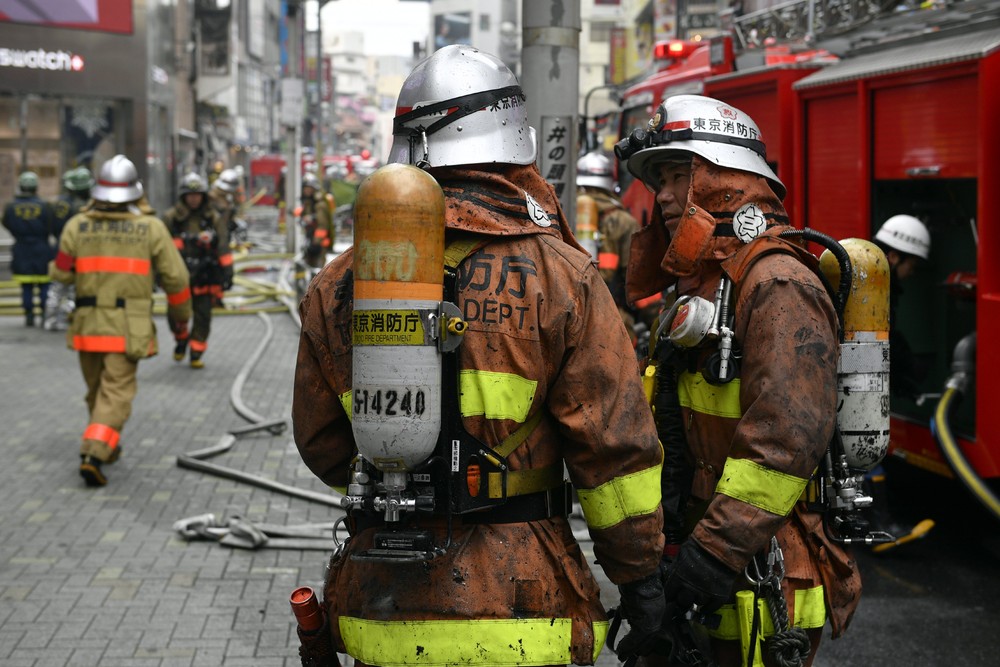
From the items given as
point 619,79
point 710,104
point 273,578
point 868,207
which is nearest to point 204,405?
point 273,578

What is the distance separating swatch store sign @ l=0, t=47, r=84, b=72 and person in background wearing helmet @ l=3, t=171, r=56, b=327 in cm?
1145

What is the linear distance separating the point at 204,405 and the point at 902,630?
656cm

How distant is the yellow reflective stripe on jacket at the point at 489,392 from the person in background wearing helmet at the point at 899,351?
14.0 ft

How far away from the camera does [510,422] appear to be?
266 centimetres

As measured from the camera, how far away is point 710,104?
11.3 ft

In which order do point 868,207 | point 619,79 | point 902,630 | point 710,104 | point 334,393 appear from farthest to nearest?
point 619,79 → point 868,207 → point 902,630 → point 710,104 → point 334,393

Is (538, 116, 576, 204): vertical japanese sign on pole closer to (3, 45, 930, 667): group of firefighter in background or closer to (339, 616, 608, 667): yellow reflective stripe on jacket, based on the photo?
(3, 45, 930, 667): group of firefighter in background

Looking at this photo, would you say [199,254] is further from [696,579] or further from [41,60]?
[41,60]

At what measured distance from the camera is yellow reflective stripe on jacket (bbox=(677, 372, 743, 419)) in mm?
3158

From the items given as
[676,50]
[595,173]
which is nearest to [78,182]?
[676,50]

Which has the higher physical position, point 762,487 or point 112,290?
point 112,290

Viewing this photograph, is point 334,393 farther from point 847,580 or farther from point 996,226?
point 996,226

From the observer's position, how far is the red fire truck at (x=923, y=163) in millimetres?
5938

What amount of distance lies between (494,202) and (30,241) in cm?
1338
